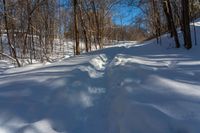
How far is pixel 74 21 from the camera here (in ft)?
83.8

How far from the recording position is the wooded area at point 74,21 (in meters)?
21.1

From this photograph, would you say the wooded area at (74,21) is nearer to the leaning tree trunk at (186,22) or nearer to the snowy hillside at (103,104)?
the leaning tree trunk at (186,22)

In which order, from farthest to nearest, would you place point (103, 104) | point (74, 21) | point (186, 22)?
point (74, 21) < point (186, 22) < point (103, 104)

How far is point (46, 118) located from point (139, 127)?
1.66m

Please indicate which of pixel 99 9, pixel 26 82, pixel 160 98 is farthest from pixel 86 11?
pixel 160 98

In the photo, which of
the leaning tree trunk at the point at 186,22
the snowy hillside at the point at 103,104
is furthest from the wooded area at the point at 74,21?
the snowy hillside at the point at 103,104

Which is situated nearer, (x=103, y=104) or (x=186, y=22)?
(x=103, y=104)

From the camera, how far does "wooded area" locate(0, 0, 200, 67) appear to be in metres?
21.1

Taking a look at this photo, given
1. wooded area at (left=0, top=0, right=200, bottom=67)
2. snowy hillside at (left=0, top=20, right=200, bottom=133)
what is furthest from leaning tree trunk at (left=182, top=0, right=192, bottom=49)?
snowy hillside at (left=0, top=20, right=200, bottom=133)

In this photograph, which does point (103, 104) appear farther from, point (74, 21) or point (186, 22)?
point (74, 21)

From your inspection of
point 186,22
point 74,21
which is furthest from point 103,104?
point 74,21

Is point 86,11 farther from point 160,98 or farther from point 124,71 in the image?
point 160,98

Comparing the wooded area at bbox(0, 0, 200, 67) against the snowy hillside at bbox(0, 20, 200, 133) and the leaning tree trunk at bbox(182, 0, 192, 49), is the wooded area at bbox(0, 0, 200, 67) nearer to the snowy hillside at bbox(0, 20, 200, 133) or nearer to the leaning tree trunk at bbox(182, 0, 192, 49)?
the leaning tree trunk at bbox(182, 0, 192, 49)

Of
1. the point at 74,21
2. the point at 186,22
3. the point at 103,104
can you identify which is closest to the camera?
the point at 103,104
